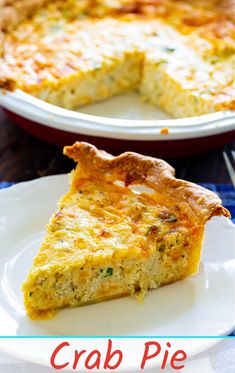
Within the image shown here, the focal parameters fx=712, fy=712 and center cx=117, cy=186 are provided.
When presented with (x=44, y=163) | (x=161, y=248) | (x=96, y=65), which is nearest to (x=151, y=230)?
(x=161, y=248)

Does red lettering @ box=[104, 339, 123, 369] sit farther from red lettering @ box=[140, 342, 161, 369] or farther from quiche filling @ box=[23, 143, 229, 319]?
quiche filling @ box=[23, 143, 229, 319]

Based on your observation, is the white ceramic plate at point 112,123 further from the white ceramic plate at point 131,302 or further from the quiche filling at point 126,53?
the white ceramic plate at point 131,302

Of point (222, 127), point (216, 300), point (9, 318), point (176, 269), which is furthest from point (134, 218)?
point (222, 127)

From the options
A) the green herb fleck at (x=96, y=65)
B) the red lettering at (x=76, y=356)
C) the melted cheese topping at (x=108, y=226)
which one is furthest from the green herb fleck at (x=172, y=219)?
the green herb fleck at (x=96, y=65)

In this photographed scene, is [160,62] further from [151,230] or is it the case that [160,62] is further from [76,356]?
[76,356]

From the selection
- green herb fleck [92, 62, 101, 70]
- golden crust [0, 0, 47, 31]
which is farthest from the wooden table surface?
golden crust [0, 0, 47, 31]

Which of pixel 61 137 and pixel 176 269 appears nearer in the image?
pixel 176 269

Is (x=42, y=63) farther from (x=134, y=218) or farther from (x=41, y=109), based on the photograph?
(x=134, y=218)
